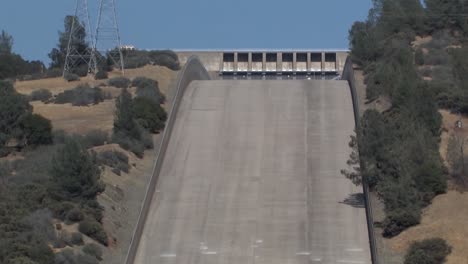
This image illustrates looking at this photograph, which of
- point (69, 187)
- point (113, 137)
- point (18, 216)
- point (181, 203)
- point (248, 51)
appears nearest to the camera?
point (18, 216)

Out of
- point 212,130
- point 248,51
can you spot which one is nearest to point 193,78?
Result: point 212,130

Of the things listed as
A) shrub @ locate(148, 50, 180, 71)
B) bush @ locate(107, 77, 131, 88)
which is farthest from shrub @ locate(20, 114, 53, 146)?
shrub @ locate(148, 50, 180, 71)

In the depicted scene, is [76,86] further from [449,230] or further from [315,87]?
[449,230]

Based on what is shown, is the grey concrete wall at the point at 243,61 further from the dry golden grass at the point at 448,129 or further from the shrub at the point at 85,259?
the shrub at the point at 85,259

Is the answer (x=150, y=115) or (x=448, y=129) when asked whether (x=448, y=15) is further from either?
(x=150, y=115)

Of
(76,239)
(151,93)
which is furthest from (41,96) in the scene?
(76,239)

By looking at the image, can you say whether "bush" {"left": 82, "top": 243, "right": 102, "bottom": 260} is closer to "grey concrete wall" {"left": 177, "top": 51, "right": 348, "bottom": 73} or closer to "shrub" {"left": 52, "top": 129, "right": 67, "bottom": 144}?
"shrub" {"left": 52, "top": 129, "right": 67, "bottom": 144}
